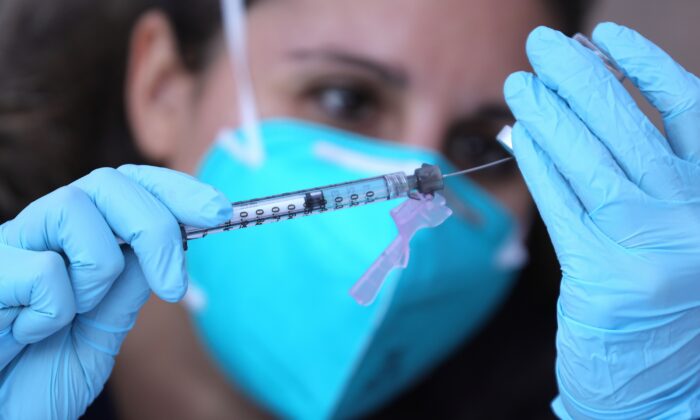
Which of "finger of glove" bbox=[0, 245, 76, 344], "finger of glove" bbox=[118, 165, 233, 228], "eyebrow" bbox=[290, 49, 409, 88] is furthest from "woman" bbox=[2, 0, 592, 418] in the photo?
"finger of glove" bbox=[0, 245, 76, 344]

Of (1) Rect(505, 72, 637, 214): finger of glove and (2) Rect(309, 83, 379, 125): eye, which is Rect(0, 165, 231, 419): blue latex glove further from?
(2) Rect(309, 83, 379, 125): eye

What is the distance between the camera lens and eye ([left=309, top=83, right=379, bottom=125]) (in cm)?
144

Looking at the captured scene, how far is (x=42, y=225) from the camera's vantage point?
81cm

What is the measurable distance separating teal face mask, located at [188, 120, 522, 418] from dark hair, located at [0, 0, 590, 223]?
44 cm

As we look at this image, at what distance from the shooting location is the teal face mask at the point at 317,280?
50.8 inches

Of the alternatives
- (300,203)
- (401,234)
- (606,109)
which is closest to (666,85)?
(606,109)

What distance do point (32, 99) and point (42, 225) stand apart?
1022 millimetres

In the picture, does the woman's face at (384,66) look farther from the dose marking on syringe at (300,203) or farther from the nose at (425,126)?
the dose marking on syringe at (300,203)

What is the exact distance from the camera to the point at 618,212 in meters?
0.85

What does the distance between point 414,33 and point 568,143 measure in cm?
61

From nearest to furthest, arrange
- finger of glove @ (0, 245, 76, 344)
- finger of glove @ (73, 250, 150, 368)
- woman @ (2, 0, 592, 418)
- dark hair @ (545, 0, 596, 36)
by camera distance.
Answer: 1. finger of glove @ (0, 245, 76, 344)
2. finger of glove @ (73, 250, 150, 368)
3. woman @ (2, 0, 592, 418)
4. dark hair @ (545, 0, 596, 36)

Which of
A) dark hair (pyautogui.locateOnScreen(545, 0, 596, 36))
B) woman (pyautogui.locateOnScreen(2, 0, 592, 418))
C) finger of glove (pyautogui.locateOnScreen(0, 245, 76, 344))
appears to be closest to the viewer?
finger of glove (pyautogui.locateOnScreen(0, 245, 76, 344))

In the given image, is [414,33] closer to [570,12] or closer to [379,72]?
[379,72]

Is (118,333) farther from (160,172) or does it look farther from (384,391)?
(384,391)
